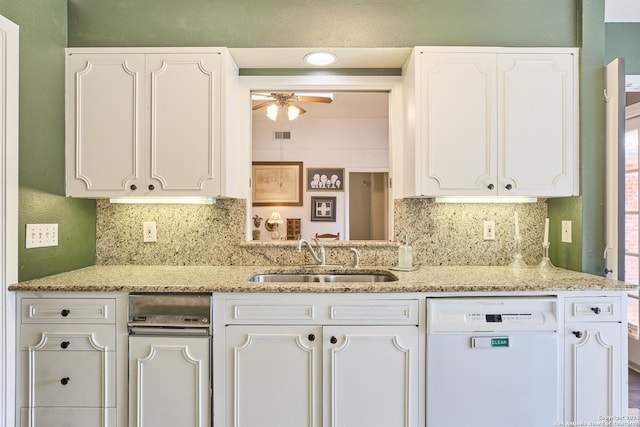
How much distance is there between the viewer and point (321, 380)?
5.16 feet

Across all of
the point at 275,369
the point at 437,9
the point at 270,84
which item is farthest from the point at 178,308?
the point at 437,9

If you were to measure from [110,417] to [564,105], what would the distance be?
8.71ft

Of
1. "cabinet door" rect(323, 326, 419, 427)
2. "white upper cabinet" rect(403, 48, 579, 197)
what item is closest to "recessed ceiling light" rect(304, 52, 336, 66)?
"white upper cabinet" rect(403, 48, 579, 197)

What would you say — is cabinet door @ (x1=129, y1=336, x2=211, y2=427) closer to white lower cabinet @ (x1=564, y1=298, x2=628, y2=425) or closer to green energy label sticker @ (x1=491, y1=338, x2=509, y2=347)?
green energy label sticker @ (x1=491, y1=338, x2=509, y2=347)

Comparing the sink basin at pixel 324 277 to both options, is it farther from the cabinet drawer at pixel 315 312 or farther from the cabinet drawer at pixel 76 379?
the cabinet drawer at pixel 76 379

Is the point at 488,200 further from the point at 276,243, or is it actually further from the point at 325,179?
the point at 325,179

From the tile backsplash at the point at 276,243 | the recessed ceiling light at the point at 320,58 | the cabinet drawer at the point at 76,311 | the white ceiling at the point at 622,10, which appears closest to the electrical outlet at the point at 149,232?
the tile backsplash at the point at 276,243

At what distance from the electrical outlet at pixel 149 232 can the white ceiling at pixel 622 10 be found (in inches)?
114

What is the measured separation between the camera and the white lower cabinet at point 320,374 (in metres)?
1.57

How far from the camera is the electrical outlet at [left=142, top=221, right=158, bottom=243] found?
85.7 inches

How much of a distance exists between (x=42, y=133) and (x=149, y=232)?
0.73 meters

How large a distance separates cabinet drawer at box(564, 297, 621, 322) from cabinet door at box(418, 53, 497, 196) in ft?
2.07

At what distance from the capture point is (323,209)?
11.0ft

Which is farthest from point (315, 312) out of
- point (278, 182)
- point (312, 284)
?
point (278, 182)
